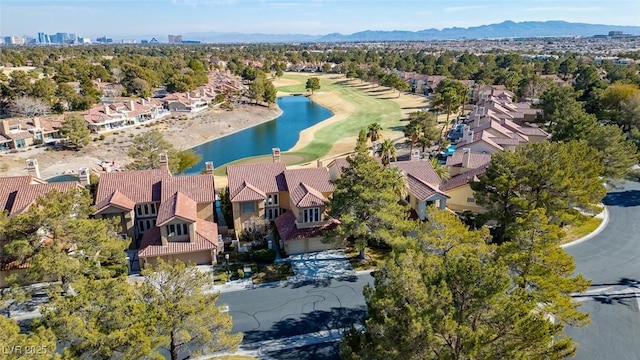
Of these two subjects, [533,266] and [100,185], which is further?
[100,185]

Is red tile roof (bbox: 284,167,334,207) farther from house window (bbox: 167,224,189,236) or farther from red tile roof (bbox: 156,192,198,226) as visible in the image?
house window (bbox: 167,224,189,236)

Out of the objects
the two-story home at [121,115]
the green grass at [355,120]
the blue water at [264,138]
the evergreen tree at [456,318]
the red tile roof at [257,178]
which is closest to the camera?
the evergreen tree at [456,318]

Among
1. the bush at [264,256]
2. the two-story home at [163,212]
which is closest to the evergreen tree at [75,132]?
the two-story home at [163,212]

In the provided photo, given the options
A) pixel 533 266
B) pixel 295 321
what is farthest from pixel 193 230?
pixel 533 266

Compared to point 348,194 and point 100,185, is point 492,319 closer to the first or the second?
point 348,194

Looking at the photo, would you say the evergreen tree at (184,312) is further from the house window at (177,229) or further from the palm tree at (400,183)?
the palm tree at (400,183)

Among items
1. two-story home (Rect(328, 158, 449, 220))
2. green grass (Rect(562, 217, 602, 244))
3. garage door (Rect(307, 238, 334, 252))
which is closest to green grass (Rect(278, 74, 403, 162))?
two-story home (Rect(328, 158, 449, 220))
